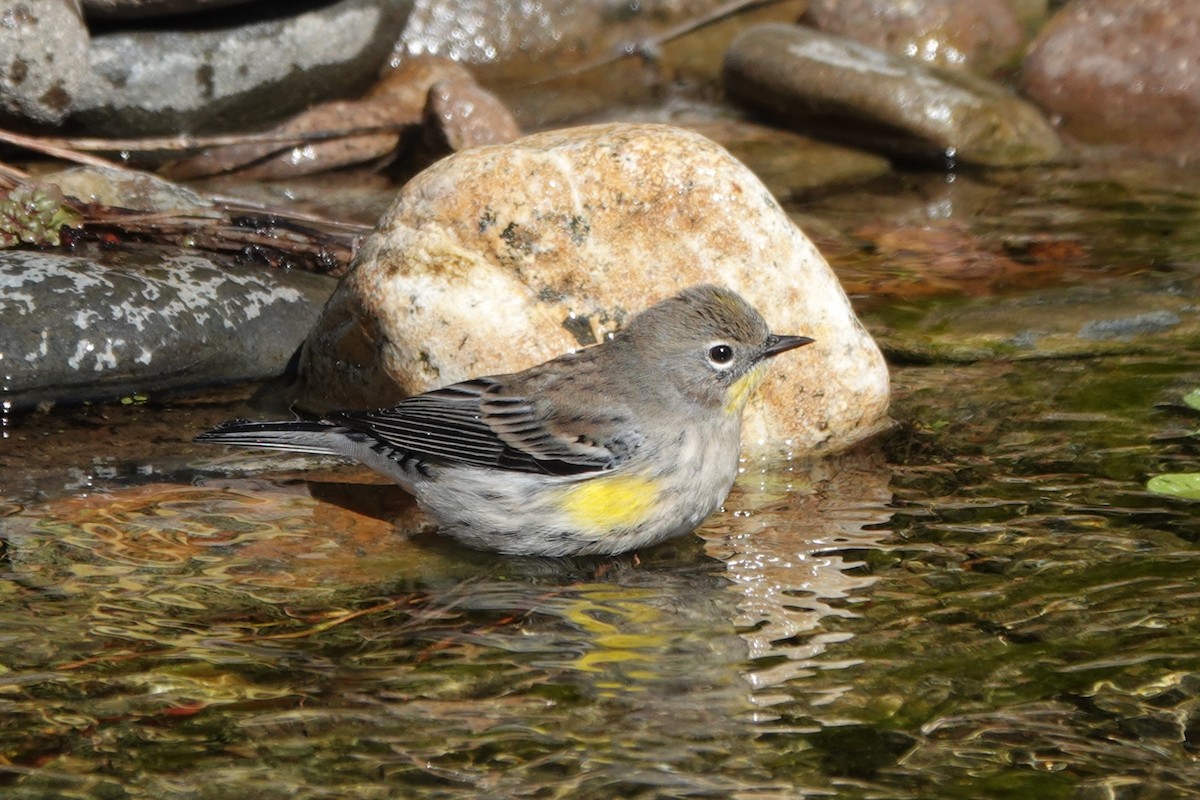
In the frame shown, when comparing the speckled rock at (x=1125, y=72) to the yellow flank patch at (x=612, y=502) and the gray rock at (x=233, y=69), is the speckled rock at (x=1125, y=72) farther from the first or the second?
the yellow flank patch at (x=612, y=502)

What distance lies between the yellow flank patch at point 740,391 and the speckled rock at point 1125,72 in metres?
7.65

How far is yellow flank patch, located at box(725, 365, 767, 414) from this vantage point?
608cm

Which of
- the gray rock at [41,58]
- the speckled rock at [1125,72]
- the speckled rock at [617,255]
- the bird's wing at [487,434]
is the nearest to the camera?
the bird's wing at [487,434]

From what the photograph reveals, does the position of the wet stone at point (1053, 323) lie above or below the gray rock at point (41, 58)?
below

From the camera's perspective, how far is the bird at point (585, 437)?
5742 mm

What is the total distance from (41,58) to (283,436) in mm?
4504

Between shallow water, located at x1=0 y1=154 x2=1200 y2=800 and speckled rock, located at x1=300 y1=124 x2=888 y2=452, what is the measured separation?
1.30 feet

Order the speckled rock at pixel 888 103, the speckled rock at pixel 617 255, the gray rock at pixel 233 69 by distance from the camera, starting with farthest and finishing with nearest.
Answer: the speckled rock at pixel 888 103 < the gray rock at pixel 233 69 < the speckled rock at pixel 617 255

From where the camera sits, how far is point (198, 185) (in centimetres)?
1038

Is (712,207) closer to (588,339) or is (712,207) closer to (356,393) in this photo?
(588,339)

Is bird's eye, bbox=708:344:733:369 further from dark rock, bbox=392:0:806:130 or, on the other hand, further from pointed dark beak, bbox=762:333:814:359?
dark rock, bbox=392:0:806:130

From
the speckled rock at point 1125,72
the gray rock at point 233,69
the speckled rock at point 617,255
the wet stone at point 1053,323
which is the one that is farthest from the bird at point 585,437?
the speckled rock at point 1125,72

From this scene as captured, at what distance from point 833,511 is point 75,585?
305 cm

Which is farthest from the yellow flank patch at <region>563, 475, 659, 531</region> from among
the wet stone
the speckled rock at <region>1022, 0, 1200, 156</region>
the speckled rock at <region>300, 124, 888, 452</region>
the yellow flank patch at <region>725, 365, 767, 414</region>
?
the speckled rock at <region>1022, 0, 1200, 156</region>
